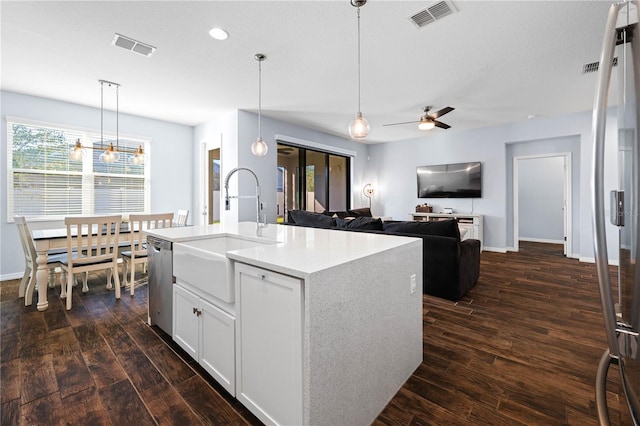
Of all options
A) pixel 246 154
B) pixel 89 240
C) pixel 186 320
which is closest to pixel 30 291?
pixel 89 240

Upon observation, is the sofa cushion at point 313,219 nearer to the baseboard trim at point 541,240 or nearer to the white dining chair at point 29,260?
the white dining chair at point 29,260

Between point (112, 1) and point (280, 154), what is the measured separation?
4.08m

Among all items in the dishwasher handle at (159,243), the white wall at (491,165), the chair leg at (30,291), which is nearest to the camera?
the dishwasher handle at (159,243)

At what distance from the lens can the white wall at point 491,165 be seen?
17.2ft

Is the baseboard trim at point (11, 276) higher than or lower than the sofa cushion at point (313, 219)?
lower

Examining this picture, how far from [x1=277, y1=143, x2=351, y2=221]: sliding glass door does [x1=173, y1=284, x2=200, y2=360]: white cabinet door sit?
4.05m

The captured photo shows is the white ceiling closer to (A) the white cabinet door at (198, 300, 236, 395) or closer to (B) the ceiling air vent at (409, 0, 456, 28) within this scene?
(B) the ceiling air vent at (409, 0, 456, 28)

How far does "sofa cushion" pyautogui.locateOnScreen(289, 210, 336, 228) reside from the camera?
157 inches

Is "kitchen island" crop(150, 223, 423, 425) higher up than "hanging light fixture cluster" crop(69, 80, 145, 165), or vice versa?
"hanging light fixture cluster" crop(69, 80, 145, 165)

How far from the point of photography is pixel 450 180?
6.82m

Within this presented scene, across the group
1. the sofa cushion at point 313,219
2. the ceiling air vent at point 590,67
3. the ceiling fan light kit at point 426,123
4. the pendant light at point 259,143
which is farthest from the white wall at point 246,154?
the ceiling air vent at point 590,67

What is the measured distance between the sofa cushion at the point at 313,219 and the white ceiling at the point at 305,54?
1.83 metres

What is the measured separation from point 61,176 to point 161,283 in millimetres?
3739

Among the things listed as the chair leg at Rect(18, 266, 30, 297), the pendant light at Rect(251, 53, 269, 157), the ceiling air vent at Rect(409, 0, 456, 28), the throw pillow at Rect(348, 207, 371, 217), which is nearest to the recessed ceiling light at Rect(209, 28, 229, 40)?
the pendant light at Rect(251, 53, 269, 157)
